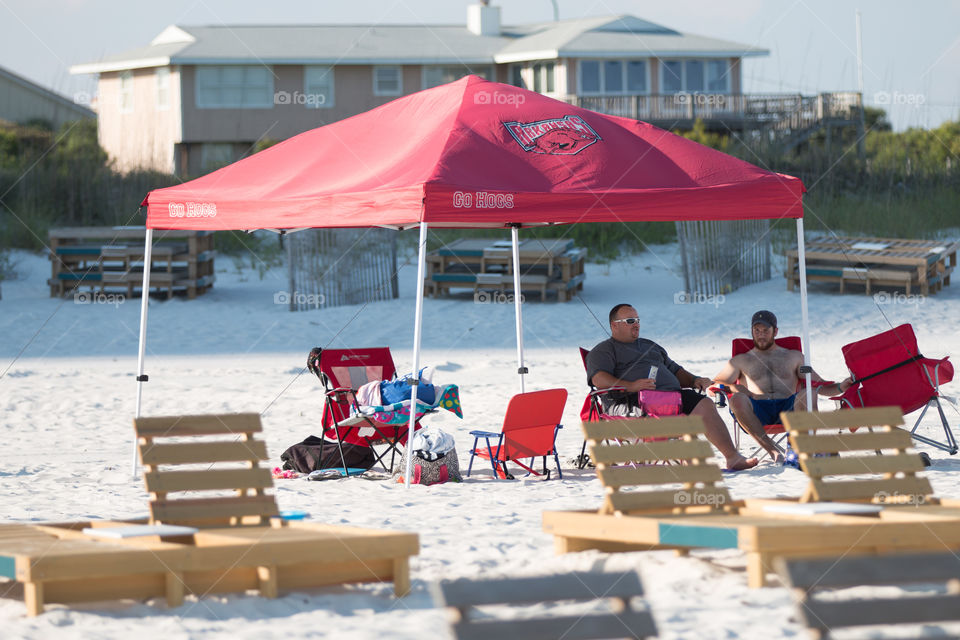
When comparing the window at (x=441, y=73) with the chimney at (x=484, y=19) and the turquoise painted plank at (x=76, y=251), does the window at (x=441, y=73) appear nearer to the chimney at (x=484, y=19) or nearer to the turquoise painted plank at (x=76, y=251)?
the chimney at (x=484, y=19)

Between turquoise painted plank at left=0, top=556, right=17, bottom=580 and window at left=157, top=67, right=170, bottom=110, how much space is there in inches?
1210

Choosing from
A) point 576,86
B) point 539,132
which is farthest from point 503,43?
point 539,132

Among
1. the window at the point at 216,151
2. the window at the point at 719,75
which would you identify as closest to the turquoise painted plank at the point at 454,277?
the window at the point at 216,151

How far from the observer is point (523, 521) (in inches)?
258

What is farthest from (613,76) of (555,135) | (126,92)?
(555,135)

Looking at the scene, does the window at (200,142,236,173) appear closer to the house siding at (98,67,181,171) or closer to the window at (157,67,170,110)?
the house siding at (98,67,181,171)

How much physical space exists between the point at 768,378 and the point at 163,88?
94.1 feet

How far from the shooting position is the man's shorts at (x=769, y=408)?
8.32 metres

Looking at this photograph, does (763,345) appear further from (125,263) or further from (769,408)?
(125,263)

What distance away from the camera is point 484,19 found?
36.2 metres

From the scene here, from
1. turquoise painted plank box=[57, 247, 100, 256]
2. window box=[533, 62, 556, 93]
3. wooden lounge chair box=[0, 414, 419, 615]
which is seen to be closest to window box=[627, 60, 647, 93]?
window box=[533, 62, 556, 93]

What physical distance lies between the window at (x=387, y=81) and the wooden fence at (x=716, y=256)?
17177mm

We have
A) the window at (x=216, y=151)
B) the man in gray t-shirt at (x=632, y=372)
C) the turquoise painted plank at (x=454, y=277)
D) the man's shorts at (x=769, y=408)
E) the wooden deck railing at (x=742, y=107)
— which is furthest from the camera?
the window at (x=216, y=151)

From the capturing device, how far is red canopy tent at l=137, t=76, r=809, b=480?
7.59 metres
